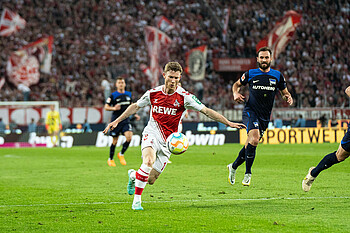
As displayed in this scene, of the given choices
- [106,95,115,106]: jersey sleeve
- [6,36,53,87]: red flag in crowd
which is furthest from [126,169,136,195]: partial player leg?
[6,36,53,87]: red flag in crowd

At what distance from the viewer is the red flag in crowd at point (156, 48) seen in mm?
33281

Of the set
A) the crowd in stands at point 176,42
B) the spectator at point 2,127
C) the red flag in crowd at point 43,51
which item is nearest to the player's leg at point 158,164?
the spectator at point 2,127

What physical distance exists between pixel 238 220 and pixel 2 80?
28.3 m

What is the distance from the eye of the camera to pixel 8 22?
3712cm

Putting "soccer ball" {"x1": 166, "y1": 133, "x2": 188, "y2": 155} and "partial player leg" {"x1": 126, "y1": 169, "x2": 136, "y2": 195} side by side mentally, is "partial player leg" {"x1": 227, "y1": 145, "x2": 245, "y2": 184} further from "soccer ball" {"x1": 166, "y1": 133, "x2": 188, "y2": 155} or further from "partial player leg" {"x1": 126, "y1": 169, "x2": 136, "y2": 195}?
"soccer ball" {"x1": 166, "y1": 133, "x2": 188, "y2": 155}

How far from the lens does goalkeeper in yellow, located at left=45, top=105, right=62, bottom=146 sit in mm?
29938

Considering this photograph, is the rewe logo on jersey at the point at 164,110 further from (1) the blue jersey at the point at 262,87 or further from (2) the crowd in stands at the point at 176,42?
(2) the crowd in stands at the point at 176,42

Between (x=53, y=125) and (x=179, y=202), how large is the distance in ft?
70.7

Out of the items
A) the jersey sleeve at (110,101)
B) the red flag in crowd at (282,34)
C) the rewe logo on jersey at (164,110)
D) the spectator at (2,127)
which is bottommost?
the spectator at (2,127)

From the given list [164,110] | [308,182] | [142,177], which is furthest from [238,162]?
[142,177]

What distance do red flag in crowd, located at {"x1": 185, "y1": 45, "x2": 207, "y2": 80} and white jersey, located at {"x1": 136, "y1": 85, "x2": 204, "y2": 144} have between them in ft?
87.9

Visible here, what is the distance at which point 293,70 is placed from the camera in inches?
1526

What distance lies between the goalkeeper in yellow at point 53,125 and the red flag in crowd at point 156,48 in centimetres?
582

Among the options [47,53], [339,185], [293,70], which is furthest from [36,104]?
[339,185]
